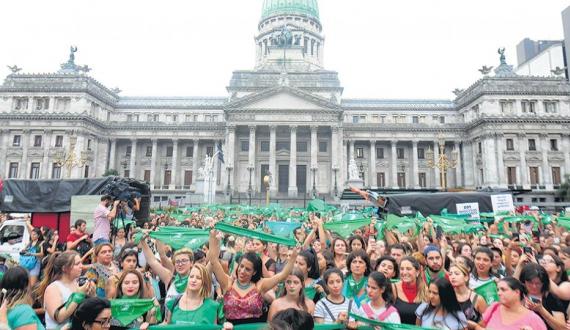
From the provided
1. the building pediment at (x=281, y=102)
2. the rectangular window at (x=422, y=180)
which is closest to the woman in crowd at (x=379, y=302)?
the building pediment at (x=281, y=102)

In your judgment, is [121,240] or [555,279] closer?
[555,279]

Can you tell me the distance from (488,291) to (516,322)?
136 cm

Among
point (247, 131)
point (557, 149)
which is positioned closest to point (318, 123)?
point (247, 131)

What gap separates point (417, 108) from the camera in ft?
193

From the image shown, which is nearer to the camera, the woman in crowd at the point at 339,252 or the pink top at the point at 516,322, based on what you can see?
the pink top at the point at 516,322

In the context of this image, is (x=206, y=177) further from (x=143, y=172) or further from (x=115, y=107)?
(x=115, y=107)

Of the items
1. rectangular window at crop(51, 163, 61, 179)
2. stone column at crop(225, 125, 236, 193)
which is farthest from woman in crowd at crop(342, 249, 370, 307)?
rectangular window at crop(51, 163, 61, 179)

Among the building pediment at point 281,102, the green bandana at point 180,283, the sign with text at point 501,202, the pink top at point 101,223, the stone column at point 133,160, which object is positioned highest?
the building pediment at point 281,102

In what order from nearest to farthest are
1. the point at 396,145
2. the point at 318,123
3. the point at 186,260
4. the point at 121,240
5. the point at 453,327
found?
the point at 453,327 < the point at 186,260 < the point at 121,240 < the point at 318,123 < the point at 396,145

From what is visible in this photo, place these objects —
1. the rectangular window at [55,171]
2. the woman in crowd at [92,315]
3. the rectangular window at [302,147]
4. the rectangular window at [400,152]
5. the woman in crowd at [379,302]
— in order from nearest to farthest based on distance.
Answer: the woman in crowd at [92,315], the woman in crowd at [379,302], the rectangular window at [55,171], the rectangular window at [302,147], the rectangular window at [400,152]

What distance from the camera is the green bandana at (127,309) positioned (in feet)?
14.2

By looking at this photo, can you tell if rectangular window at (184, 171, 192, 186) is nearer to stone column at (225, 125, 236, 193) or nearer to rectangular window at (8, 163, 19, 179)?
stone column at (225, 125, 236, 193)

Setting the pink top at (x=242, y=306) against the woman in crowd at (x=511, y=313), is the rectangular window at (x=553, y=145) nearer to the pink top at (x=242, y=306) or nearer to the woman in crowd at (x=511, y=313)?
the woman in crowd at (x=511, y=313)

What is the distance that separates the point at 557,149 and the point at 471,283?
2241 inches
